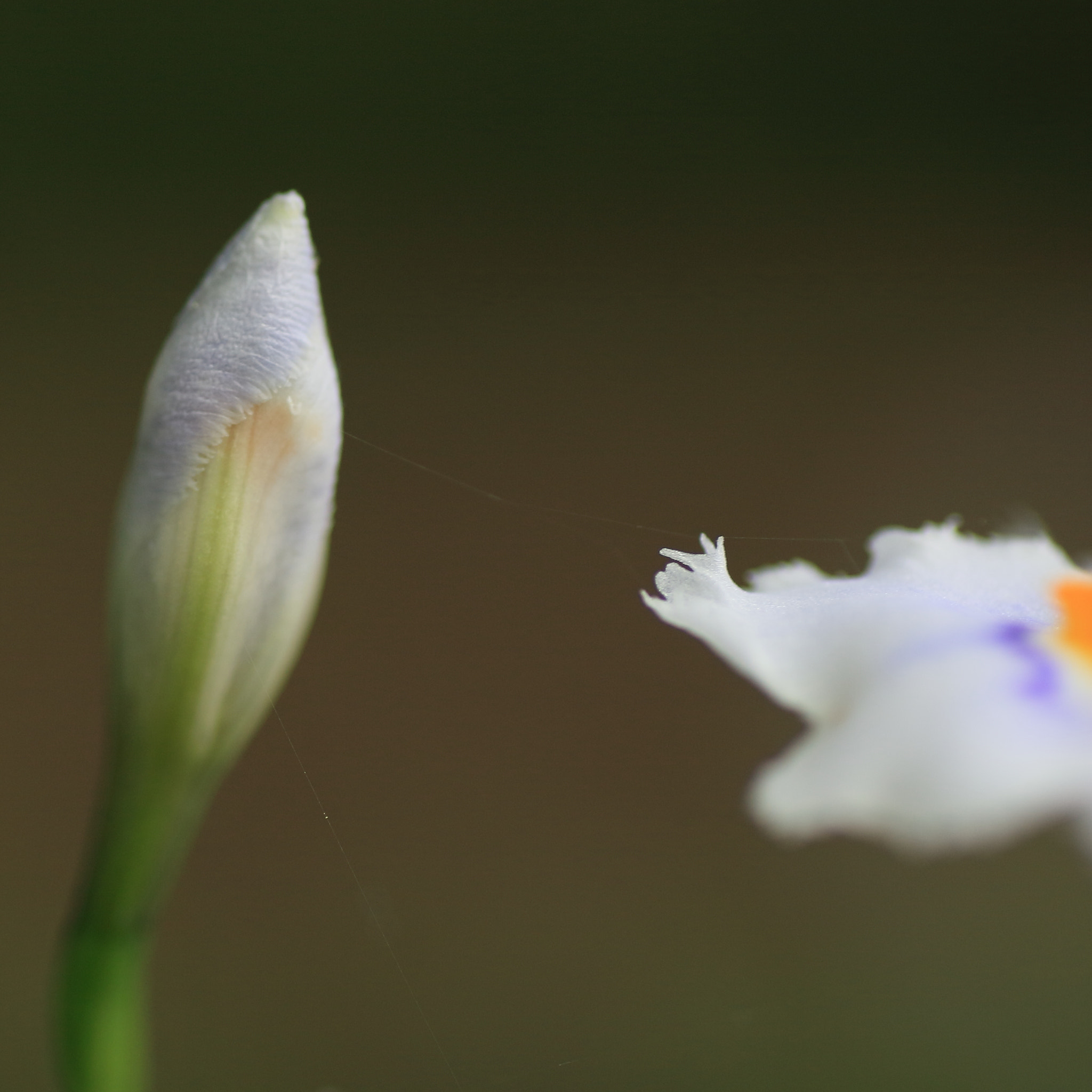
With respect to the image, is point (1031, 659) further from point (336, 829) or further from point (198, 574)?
point (336, 829)

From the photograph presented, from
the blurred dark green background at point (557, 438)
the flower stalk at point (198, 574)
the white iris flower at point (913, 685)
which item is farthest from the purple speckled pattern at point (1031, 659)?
the blurred dark green background at point (557, 438)

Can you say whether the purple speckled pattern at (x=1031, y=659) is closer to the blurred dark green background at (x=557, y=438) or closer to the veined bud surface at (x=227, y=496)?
the veined bud surface at (x=227, y=496)

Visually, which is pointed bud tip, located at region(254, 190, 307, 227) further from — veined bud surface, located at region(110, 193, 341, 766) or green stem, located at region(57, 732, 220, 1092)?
green stem, located at region(57, 732, 220, 1092)

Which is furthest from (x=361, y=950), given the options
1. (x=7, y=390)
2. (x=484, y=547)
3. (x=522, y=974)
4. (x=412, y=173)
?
(x=412, y=173)

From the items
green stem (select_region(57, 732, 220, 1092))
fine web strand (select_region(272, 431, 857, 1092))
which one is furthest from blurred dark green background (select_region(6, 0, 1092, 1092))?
green stem (select_region(57, 732, 220, 1092))

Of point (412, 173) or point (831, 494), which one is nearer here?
point (831, 494)

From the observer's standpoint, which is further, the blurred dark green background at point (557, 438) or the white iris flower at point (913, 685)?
the blurred dark green background at point (557, 438)

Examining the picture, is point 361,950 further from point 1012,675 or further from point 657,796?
point 1012,675
